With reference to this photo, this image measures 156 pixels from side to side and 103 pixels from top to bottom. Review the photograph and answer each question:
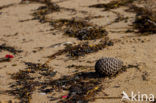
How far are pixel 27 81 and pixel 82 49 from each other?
4.59 ft

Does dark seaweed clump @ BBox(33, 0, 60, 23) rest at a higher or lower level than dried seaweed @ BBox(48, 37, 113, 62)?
higher

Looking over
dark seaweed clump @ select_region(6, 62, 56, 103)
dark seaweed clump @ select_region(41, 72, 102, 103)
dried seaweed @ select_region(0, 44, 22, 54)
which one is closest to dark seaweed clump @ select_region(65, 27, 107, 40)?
dried seaweed @ select_region(0, 44, 22, 54)

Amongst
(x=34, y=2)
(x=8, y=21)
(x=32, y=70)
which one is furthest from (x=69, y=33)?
(x=34, y=2)

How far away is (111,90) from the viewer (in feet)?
11.1

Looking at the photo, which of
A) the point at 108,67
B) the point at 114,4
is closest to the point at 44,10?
the point at 114,4

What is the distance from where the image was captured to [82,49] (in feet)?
15.8

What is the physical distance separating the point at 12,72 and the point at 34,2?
5.01 meters

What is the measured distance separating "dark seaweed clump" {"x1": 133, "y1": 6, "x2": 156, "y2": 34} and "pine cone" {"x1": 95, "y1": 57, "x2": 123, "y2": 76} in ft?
6.55

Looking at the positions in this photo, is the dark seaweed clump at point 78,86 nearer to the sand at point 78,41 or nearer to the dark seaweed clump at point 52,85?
the dark seaweed clump at point 52,85

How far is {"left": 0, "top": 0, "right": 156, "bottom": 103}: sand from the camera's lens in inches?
137

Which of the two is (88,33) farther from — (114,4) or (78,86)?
(114,4)

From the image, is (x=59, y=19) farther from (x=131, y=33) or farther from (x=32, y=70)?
(x=32, y=70)

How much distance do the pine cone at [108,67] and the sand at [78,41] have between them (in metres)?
0.14

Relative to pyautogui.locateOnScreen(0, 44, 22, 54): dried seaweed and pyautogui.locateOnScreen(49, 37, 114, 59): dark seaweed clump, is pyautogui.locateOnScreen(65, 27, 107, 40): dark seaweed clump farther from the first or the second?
pyautogui.locateOnScreen(0, 44, 22, 54): dried seaweed
